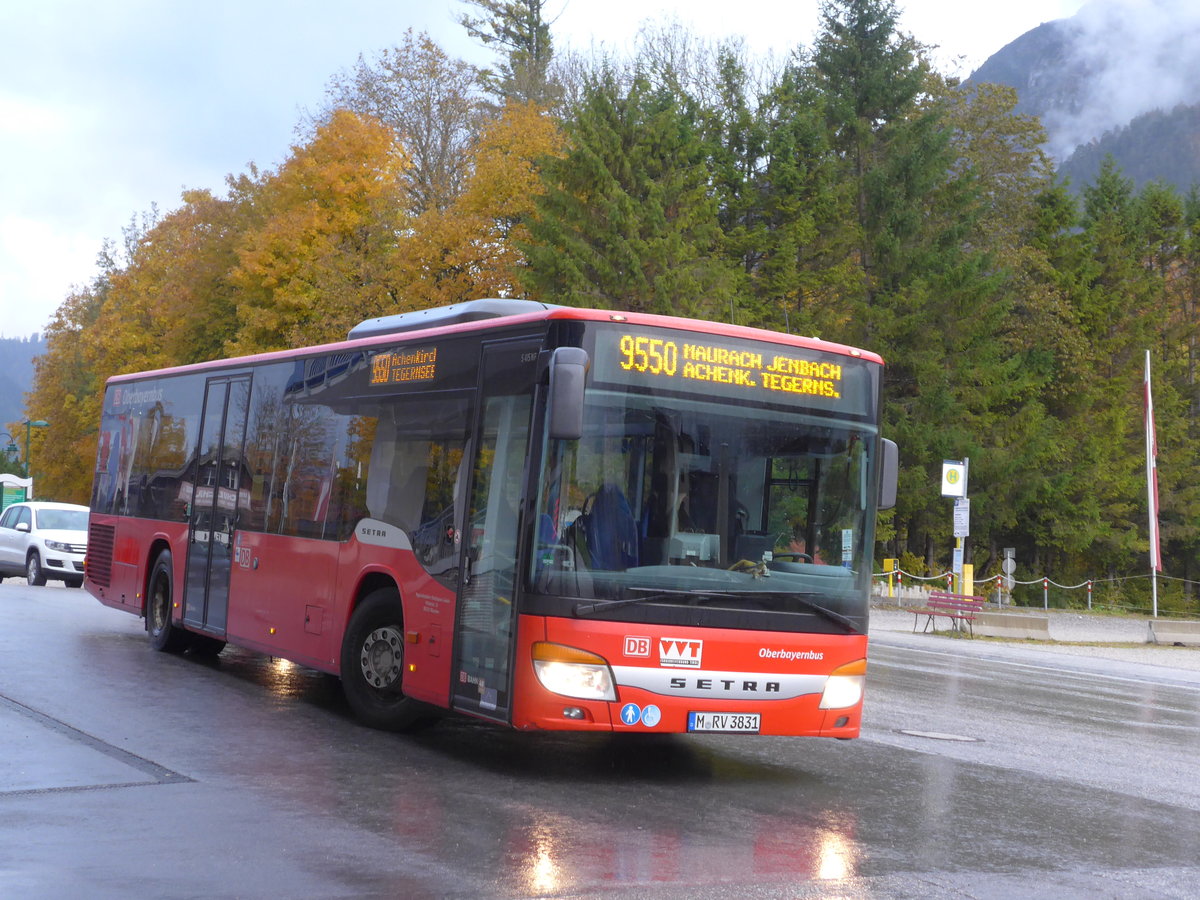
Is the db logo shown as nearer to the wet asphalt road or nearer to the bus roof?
the wet asphalt road

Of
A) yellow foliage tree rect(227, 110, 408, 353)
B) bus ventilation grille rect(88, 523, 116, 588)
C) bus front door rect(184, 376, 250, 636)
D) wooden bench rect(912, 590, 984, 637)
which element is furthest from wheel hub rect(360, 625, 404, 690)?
yellow foliage tree rect(227, 110, 408, 353)

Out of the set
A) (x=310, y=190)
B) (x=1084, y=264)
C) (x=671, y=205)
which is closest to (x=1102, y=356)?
(x=1084, y=264)

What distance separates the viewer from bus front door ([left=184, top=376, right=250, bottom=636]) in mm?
13703

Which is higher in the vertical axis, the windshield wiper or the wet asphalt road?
the windshield wiper

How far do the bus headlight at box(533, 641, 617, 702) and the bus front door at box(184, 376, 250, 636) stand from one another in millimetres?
5546

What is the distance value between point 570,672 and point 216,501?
6.41 m

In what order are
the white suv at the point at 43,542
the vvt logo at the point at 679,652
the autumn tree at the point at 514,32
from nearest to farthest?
the vvt logo at the point at 679,652 → the white suv at the point at 43,542 → the autumn tree at the point at 514,32

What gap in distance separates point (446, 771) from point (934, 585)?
4010cm

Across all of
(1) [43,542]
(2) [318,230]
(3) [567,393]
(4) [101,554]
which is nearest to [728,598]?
(3) [567,393]

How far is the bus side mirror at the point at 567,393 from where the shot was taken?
850 cm

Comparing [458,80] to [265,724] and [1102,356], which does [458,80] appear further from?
[265,724]

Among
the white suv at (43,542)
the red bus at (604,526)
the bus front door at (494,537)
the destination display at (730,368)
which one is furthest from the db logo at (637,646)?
the white suv at (43,542)

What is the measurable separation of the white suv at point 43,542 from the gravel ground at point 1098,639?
1588 cm

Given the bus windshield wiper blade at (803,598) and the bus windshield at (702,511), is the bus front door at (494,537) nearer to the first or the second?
the bus windshield at (702,511)
